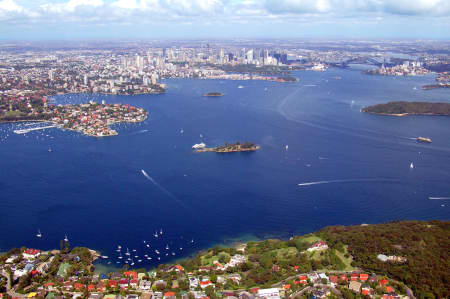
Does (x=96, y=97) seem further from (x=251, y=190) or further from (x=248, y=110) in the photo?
(x=251, y=190)

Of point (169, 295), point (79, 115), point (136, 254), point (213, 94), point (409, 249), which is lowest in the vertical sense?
point (136, 254)

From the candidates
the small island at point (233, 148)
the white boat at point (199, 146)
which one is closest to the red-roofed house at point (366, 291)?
the small island at point (233, 148)

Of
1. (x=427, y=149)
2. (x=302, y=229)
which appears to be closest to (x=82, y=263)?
(x=302, y=229)

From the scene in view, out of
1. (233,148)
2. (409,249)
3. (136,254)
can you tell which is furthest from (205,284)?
(233,148)

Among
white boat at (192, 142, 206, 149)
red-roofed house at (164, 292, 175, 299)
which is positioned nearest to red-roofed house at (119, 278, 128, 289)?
red-roofed house at (164, 292, 175, 299)

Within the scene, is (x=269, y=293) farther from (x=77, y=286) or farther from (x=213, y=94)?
(x=213, y=94)

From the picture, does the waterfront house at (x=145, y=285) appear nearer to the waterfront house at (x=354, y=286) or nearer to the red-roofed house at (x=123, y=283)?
the red-roofed house at (x=123, y=283)
